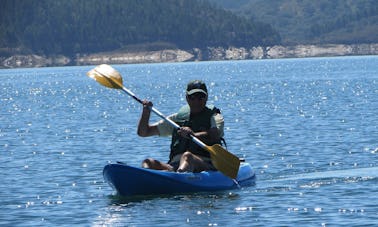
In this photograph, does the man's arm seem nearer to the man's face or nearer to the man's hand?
the man's hand

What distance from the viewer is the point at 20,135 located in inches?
1527

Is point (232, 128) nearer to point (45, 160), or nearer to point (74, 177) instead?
point (45, 160)

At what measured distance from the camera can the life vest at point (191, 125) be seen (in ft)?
63.5

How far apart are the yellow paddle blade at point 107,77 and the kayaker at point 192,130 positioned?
1973mm

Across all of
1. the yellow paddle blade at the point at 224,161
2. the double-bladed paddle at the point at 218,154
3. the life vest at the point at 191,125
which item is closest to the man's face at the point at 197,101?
the life vest at the point at 191,125

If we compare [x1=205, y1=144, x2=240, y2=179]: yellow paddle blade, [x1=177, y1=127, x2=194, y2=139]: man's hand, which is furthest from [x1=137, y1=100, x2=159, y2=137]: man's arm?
[x1=205, y1=144, x2=240, y2=179]: yellow paddle blade

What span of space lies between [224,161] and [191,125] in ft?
2.89

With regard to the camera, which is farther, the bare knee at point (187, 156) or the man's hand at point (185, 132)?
the bare knee at point (187, 156)

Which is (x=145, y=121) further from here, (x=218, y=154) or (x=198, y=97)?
(x=218, y=154)

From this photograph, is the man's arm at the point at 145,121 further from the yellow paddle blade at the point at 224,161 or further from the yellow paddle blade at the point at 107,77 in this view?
the yellow paddle blade at the point at 107,77

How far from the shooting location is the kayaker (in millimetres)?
19062

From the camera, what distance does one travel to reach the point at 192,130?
63.9 feet

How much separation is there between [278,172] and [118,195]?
203 inches

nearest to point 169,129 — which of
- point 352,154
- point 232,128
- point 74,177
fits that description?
point 74,177
